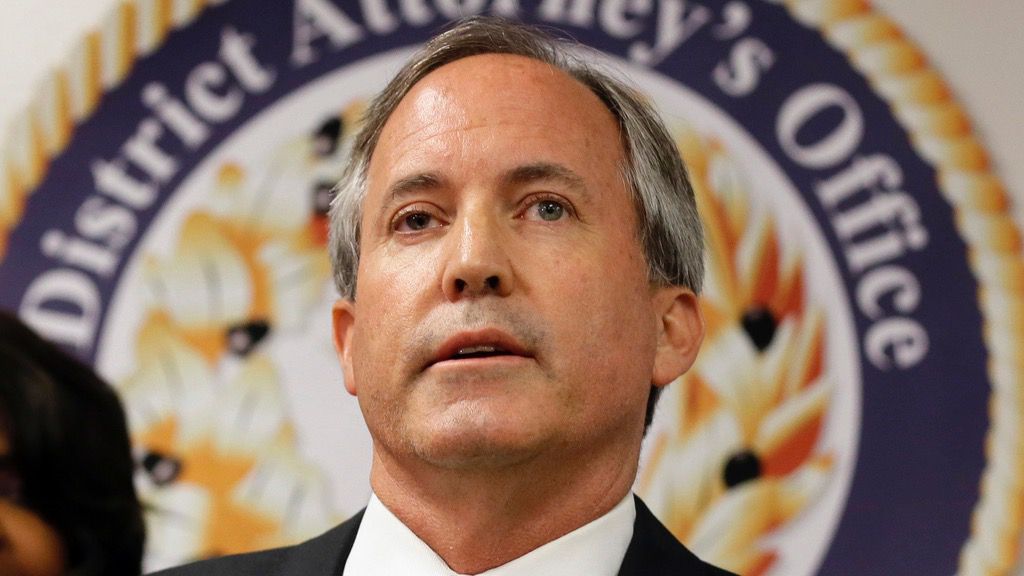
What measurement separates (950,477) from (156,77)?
173 cm

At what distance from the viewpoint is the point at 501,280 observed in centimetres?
143

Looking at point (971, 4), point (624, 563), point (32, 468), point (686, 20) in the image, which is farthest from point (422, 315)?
point (971, 4)

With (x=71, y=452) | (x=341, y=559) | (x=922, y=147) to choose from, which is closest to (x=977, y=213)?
(x=922, y=147)

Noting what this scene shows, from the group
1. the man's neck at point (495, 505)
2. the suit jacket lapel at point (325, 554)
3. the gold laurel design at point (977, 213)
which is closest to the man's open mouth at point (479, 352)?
the man's neck at point (495, 505)

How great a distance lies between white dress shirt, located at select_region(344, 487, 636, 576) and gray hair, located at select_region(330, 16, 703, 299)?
0.32 metres

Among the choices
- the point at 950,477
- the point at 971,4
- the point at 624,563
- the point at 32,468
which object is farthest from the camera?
the point at 971,4

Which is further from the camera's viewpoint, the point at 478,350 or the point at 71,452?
the point at 71,452

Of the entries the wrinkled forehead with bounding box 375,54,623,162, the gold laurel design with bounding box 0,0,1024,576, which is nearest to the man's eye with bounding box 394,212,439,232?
the wrinkled forehead with bounding box 375,54,623,162

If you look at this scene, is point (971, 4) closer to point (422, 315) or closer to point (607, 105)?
point (607, 105)

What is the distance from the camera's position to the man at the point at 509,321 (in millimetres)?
1430

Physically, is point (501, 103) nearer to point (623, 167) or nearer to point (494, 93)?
point (494, 93)

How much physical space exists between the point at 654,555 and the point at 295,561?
454mm

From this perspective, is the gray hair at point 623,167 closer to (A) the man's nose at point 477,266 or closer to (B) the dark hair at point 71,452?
(A) the man's nose at point 477,266

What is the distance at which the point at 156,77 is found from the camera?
2.65m
